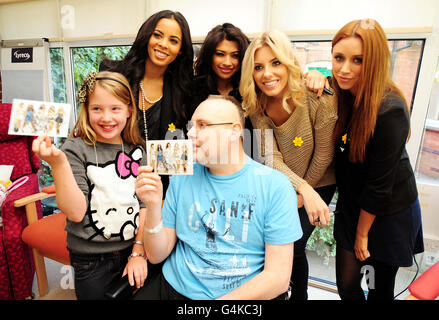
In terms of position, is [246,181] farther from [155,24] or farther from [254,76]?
[155,24]

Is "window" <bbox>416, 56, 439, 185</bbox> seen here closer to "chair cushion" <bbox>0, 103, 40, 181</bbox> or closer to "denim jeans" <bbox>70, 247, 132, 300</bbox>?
"denim jeans" <bbox>70, 247, 132, 300</bbox>

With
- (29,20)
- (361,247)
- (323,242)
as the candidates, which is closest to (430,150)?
(323,242)

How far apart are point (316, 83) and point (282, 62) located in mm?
232

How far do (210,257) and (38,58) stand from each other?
3.63 m

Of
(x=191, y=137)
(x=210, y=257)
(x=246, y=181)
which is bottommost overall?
(x=210, y=257)

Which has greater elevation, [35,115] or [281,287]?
[35,115]

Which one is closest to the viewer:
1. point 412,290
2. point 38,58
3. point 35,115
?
point 35,115

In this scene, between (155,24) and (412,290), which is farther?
(155,24)

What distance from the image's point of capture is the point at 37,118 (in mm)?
956

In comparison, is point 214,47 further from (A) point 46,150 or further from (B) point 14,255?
(B) point 14,255

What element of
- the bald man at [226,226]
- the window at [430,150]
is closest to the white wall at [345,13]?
the window at [430,150]

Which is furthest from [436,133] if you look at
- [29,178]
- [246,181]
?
[29,178]

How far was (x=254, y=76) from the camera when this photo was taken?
141 cm

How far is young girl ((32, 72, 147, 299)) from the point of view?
1.30 m
